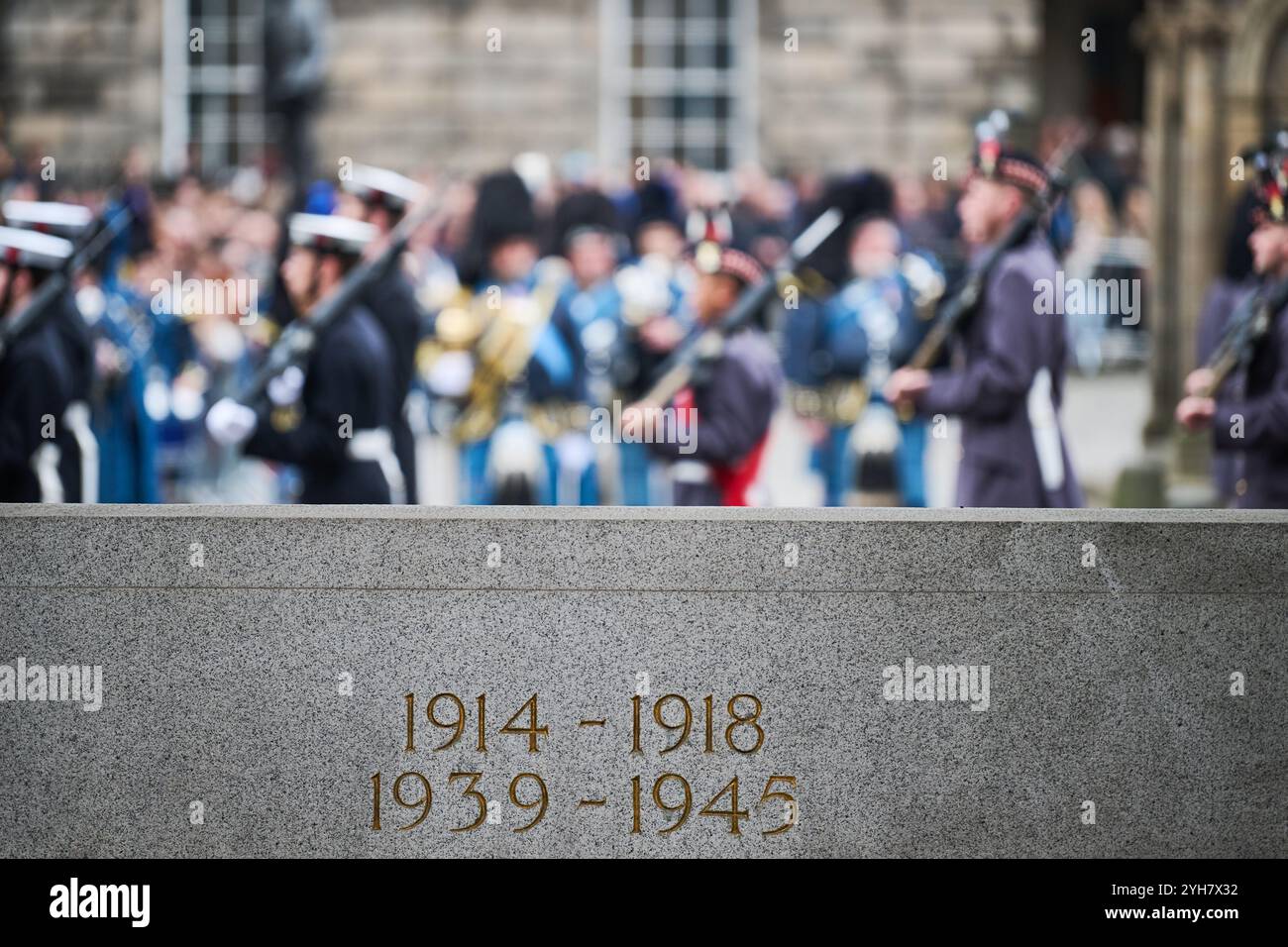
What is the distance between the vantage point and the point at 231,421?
8.02 meters

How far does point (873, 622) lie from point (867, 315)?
5.59 m

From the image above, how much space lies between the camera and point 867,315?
9.38m

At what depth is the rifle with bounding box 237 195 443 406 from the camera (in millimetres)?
7655

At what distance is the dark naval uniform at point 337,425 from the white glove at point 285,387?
0.13 meters

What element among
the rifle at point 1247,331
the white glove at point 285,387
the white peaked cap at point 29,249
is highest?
the white peaked cap at point 29,249

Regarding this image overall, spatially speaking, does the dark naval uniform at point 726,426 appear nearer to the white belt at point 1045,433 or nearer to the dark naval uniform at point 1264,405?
the white belt at point 1045,433

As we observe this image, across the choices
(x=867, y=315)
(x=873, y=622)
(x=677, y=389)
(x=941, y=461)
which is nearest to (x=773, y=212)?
(x=867, y=315)

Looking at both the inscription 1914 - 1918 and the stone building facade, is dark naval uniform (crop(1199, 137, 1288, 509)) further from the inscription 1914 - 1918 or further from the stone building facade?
the stone building facade

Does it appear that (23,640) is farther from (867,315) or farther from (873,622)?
(867,315)

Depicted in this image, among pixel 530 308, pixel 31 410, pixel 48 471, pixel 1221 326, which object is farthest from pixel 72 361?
pixel 1221 326

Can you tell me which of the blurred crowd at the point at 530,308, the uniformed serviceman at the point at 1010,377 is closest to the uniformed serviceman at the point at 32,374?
the blurred crowd at the point at 530,308

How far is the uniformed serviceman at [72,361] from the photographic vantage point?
756 cm

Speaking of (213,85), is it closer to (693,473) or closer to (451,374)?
(451,374)

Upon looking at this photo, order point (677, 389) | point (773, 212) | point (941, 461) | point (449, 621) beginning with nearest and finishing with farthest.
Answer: point (449, 621)
point (677, 389)
point (941, 461)
point (773, 212)
